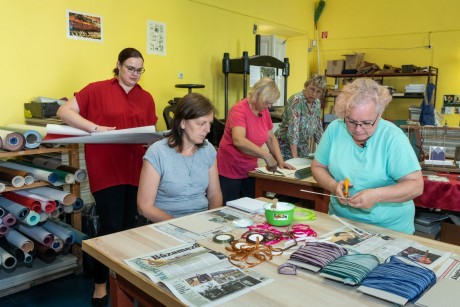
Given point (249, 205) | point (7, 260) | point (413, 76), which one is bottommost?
point (7, 260)

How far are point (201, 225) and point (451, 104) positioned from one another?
229 inches

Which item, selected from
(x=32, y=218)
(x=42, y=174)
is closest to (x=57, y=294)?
(x=32, y=218)

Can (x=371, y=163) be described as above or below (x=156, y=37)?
below

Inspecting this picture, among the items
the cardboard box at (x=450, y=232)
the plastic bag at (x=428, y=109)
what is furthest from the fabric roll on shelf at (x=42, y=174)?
the plastic bag at (x=428, y=109)

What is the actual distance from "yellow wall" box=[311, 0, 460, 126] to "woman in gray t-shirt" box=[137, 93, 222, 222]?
546 cm

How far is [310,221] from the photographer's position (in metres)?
1.80

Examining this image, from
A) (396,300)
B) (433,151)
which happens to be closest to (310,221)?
(396,300)

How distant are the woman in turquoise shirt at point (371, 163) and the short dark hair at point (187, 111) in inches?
25.8

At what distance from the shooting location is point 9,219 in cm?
245

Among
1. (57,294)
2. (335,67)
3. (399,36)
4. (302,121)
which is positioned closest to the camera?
(57,294)

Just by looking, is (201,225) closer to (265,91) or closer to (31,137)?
(265,91)

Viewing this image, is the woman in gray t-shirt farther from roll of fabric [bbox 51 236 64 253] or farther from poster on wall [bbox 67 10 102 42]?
poster on wall [bbox 67 10 102 42]

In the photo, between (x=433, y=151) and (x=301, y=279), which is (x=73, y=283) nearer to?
(x=301, y=279)

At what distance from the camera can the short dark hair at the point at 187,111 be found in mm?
1992
